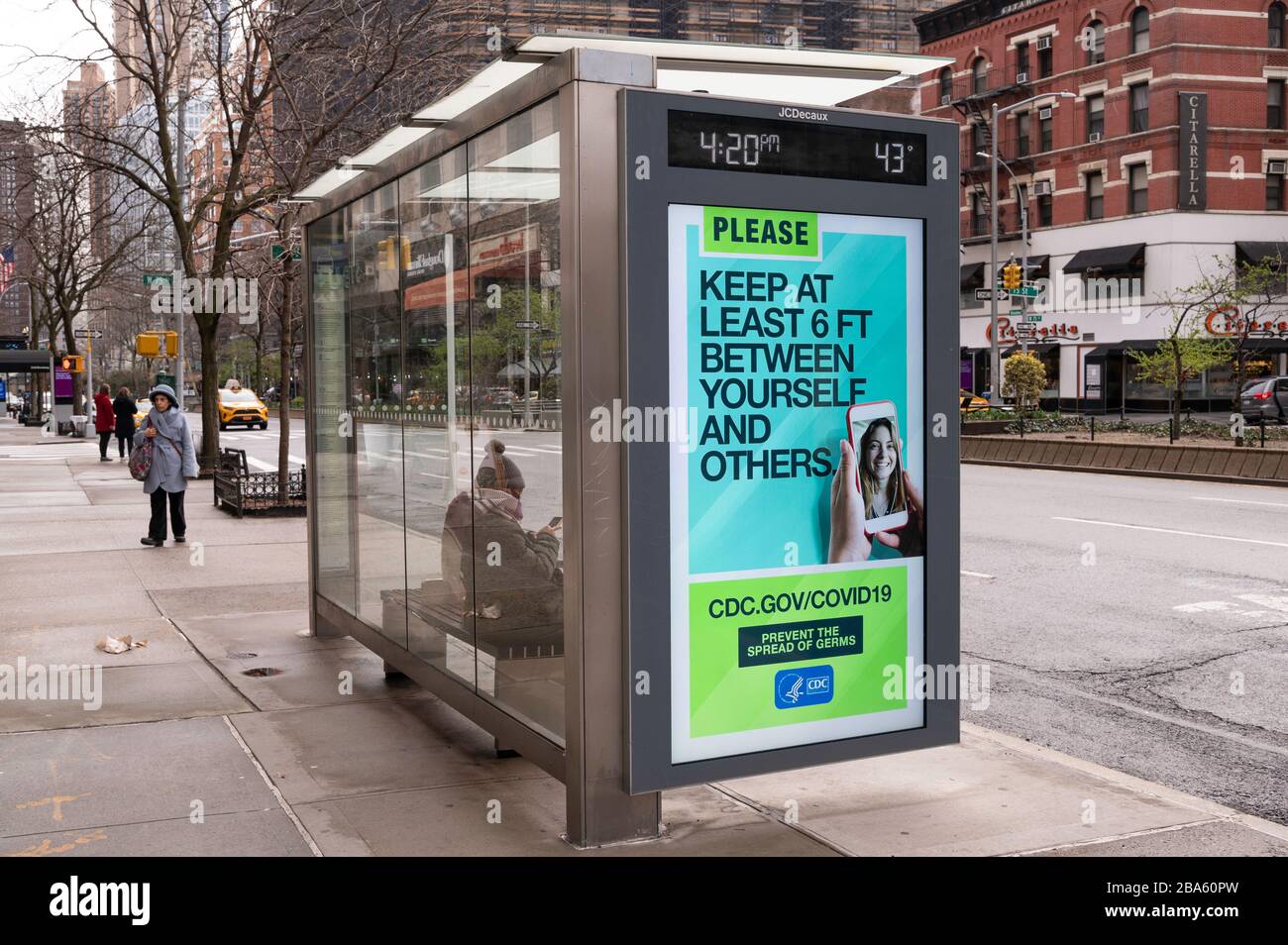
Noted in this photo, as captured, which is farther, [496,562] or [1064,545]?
[1064,545]

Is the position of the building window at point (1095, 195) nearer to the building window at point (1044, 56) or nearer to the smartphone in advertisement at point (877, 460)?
the building window at point (1044, 56)

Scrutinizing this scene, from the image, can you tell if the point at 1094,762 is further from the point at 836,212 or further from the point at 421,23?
the point at 421,23

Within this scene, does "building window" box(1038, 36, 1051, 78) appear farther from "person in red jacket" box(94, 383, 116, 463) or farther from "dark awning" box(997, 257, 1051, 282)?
"person in red jacket" box(94, 383, 116, 463)

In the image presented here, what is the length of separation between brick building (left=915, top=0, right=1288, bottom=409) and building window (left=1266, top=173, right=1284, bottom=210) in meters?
0.07

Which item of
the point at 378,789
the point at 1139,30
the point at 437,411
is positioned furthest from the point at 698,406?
the point at 1139,30

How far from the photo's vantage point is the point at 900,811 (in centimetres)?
533

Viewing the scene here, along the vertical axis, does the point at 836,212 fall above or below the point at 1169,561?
above

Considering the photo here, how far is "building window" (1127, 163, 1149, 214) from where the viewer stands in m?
48.5

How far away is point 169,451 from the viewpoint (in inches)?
564

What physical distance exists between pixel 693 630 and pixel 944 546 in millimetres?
1180

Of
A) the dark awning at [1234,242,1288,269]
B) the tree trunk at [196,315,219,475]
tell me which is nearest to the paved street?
the tree trunk at [196,315,219,475]

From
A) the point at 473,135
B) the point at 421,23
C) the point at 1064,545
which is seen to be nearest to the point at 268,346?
the point at 421,23

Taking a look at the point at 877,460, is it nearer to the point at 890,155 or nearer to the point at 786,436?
the point at 786,436

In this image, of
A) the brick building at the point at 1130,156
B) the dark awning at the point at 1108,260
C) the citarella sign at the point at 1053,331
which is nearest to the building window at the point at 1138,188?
the brick building at the point at 1130,156
